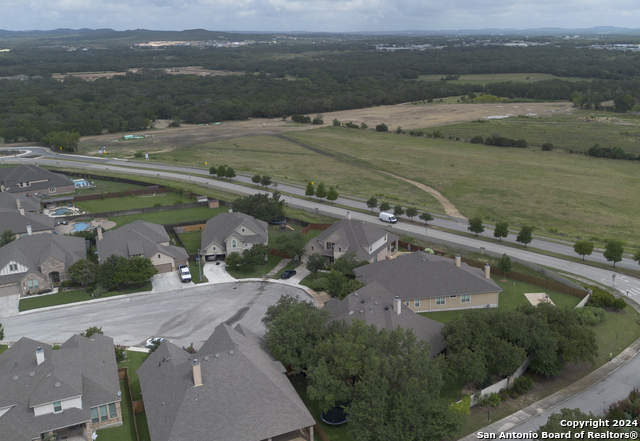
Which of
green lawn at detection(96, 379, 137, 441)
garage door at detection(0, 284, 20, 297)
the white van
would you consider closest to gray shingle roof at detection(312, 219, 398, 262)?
the white van

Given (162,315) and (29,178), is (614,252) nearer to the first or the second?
(162,315)

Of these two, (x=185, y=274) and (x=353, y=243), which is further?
(x=353, y=243)

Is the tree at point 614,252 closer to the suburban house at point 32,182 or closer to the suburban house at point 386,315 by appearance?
the suburban house at point 386,315

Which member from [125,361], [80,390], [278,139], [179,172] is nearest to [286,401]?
[80,390]

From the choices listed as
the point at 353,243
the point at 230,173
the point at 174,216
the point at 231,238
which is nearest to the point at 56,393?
the point at 231,238

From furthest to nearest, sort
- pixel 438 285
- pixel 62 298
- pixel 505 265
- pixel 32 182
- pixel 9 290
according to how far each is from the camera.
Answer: pixel 32 182, pixel 505 265, pixel 9 290, pixel 62 298, pixel 438 285

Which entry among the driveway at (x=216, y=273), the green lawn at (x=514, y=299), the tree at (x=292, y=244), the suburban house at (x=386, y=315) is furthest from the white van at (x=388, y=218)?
the suburban house at (x=386, y=315)
